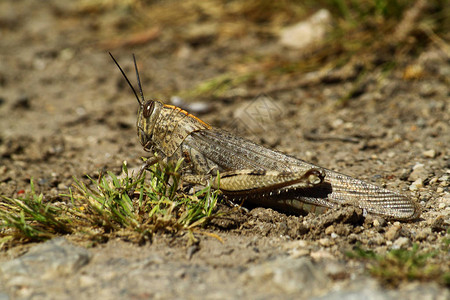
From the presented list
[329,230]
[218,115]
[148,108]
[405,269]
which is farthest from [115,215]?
[218,115]

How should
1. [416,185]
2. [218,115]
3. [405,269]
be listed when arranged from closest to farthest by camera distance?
[405,269]
[416,185]
[218,115]

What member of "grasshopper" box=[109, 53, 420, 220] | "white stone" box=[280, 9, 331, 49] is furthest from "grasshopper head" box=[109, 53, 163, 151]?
"white stone" box=[280, 9, 331, 49]

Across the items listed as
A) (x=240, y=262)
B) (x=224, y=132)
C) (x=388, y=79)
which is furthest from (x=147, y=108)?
(x=388, y=79)

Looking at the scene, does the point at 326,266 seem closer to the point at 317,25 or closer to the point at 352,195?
the point at 352,195

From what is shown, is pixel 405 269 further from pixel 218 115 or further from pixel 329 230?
pixel 218 115

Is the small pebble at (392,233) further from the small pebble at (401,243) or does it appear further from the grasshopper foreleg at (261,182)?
the grasshopper foreleg at (261,182)

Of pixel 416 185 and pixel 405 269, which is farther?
pixel 416 185
